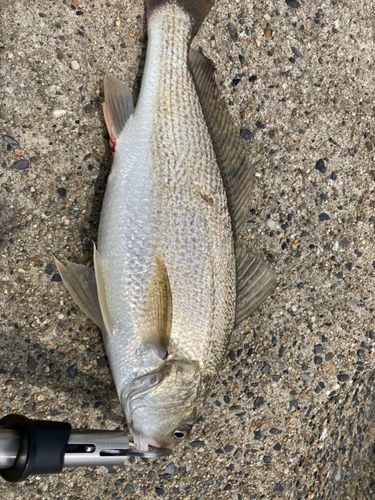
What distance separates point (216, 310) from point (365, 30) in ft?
6.21

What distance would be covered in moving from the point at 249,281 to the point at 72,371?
0.86 m

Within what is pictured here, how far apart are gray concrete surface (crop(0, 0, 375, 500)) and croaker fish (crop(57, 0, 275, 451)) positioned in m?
0.18

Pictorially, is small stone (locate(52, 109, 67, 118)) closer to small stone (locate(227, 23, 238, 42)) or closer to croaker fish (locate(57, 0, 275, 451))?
croaker fish (locate(57, 0, 275, 451))

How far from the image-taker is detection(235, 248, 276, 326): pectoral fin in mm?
1794

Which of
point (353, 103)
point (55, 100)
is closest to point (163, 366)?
point (55, 100)

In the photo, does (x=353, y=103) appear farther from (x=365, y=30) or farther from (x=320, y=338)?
→ (x=320, y=338)

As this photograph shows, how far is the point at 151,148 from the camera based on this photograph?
168cm

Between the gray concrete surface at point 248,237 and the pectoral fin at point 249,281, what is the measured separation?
253mm

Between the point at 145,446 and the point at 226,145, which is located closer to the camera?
the point at 145,446

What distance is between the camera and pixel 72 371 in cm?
177

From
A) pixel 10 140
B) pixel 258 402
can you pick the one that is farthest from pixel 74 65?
pixel 258 402

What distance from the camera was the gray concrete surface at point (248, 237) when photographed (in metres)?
1.75

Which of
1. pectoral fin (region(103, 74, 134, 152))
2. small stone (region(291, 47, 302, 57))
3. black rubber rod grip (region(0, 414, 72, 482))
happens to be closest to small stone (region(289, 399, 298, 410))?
black rubber rod grip (region(0, 414, 72, 482))

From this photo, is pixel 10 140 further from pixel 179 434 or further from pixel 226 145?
pixel 179 434
